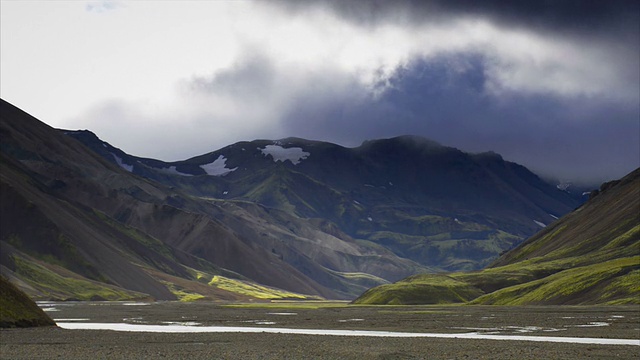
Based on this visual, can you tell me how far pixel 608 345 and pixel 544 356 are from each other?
460 inches

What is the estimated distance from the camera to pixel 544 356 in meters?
52.7

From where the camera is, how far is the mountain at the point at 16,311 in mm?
84625

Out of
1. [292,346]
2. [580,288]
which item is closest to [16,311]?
[292,346]

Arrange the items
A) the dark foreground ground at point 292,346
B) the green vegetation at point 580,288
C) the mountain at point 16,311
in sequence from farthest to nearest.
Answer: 1. the green vegetation at point 580,288
2. the mountain at point 16,311
3. the dark foreground ground at point 292,346

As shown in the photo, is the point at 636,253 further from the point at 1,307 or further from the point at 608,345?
the point at 1,307

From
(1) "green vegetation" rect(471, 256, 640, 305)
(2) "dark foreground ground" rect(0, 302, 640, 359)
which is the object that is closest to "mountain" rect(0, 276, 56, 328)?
(2) "dark foreground ground" rect(0, 302, 640, 359)

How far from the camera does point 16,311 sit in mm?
87000

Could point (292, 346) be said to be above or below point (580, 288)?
above

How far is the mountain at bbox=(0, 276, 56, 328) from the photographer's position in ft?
278

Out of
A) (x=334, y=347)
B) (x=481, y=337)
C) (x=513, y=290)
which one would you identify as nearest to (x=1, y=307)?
(x=334, y=347)

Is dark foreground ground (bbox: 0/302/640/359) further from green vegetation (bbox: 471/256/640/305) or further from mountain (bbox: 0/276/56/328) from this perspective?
green vegetation (bbox: 471/256/640/305)

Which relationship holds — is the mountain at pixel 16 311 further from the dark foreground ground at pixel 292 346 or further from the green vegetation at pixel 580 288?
the green vegetation at pixel 580 288

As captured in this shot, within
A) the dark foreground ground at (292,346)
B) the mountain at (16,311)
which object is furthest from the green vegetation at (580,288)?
the mountain at (16,311)

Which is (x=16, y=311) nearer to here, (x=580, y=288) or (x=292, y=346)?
(x=292, y=346)
